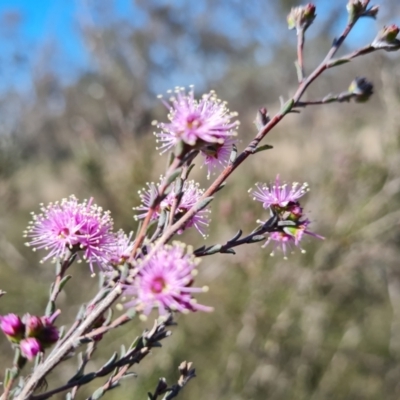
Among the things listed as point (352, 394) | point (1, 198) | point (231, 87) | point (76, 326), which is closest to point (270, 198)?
point (76, 326)

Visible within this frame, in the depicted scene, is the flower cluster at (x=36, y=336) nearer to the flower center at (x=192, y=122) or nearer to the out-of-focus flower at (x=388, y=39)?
the flower center at (x=192, y=122)

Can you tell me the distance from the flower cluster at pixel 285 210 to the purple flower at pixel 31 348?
19.3 inches

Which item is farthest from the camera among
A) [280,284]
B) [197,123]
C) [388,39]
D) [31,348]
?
[280,284]

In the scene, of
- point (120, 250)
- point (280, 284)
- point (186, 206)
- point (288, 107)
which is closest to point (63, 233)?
point (120, 250)

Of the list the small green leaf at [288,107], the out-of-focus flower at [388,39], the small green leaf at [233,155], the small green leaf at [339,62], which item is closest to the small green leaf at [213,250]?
the small green leaf at [233,155]

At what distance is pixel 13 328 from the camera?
86 cm

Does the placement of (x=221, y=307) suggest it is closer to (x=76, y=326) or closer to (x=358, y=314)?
(x=358, y=314)

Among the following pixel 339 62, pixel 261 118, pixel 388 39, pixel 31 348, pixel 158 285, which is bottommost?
pixel 31 348

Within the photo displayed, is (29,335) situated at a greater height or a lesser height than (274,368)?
lesser

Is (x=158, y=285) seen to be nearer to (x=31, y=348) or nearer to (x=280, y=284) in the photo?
(x=31, y=348)

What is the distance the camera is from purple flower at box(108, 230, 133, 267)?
960 mm

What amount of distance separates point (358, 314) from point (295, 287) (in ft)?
3.66

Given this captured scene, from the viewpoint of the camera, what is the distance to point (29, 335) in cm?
84

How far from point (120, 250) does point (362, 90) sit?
1.98 ft
